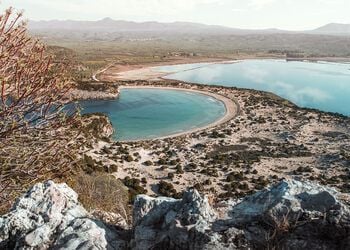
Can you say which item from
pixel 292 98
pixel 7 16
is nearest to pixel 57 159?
pixel 7 16

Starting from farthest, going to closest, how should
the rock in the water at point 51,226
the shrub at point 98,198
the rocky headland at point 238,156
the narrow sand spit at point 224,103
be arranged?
the narrow sand spit at point 224,103 → the rocky headland at point 238,156 → the shrub at point 98,198 → the rock in the water at point 51,226

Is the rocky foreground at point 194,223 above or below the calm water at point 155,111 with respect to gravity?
above

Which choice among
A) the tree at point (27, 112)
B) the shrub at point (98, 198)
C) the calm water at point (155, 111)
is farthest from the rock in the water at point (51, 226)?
the calm water at point (155, 111)

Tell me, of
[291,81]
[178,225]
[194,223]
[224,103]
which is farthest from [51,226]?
[291,81]

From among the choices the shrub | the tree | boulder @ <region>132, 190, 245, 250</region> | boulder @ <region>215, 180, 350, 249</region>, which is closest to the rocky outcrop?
the shrub

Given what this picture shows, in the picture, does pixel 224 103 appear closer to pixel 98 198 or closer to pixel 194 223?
pixel 98 198

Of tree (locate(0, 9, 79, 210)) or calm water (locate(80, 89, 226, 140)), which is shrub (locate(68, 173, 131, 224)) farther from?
calm water (locate(80, 89, 226, 140))

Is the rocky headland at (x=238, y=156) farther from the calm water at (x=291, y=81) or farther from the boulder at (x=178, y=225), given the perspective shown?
the calm water at (x=291, y=81)

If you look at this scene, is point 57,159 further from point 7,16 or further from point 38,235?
point 38,235
